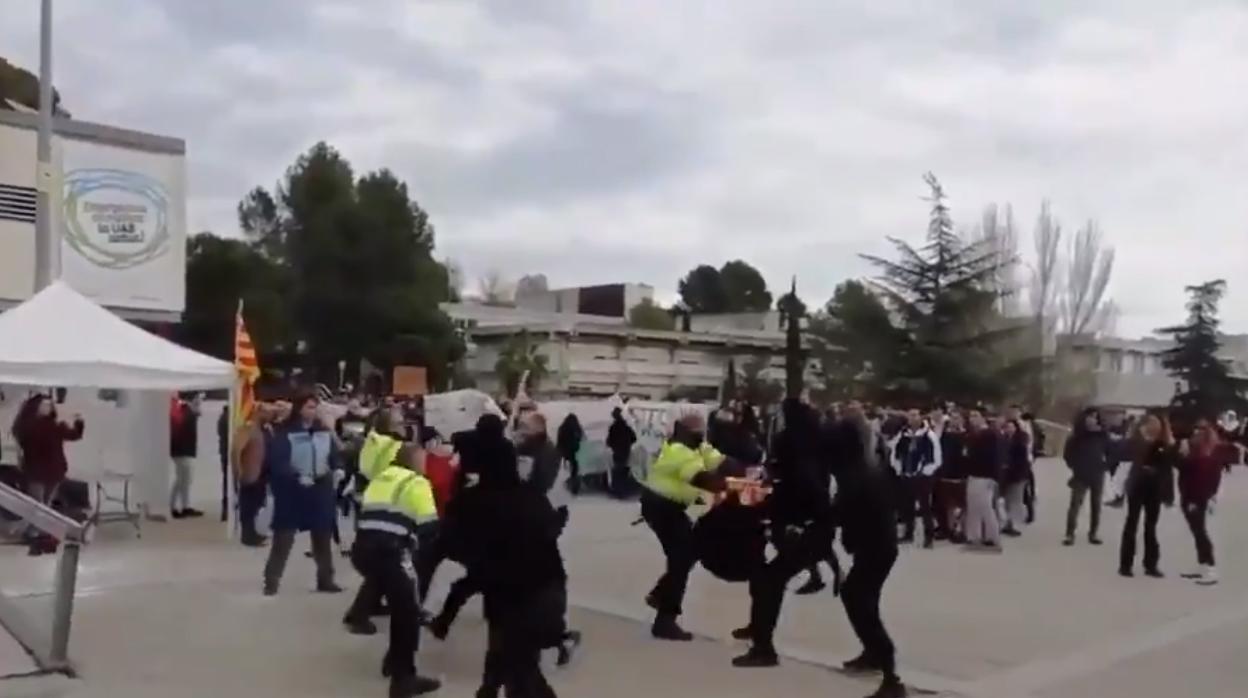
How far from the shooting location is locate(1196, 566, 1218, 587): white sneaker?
1459cm

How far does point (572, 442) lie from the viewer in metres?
24.7

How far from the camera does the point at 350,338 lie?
49.5m

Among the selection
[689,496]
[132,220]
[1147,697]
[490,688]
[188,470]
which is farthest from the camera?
[132,220]

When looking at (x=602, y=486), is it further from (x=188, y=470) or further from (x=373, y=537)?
(x=373, y=537)

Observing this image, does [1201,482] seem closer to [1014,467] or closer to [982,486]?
[982,486]

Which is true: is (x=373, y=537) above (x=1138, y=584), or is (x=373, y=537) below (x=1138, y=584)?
above

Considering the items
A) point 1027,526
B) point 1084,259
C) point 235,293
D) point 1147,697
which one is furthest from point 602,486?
point 1084,259

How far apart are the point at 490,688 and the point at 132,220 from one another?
57.8ft

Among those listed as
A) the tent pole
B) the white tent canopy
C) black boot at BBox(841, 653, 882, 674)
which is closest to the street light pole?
the white tent canopy

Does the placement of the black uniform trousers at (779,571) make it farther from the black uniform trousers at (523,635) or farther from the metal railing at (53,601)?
the metal railing at (53,601)

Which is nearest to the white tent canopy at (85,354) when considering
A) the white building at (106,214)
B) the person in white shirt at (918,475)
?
the white building at (106,214)

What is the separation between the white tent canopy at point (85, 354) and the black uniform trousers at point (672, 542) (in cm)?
650

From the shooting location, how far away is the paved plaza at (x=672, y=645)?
357 inches

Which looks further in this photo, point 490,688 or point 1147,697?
point 1147,697
